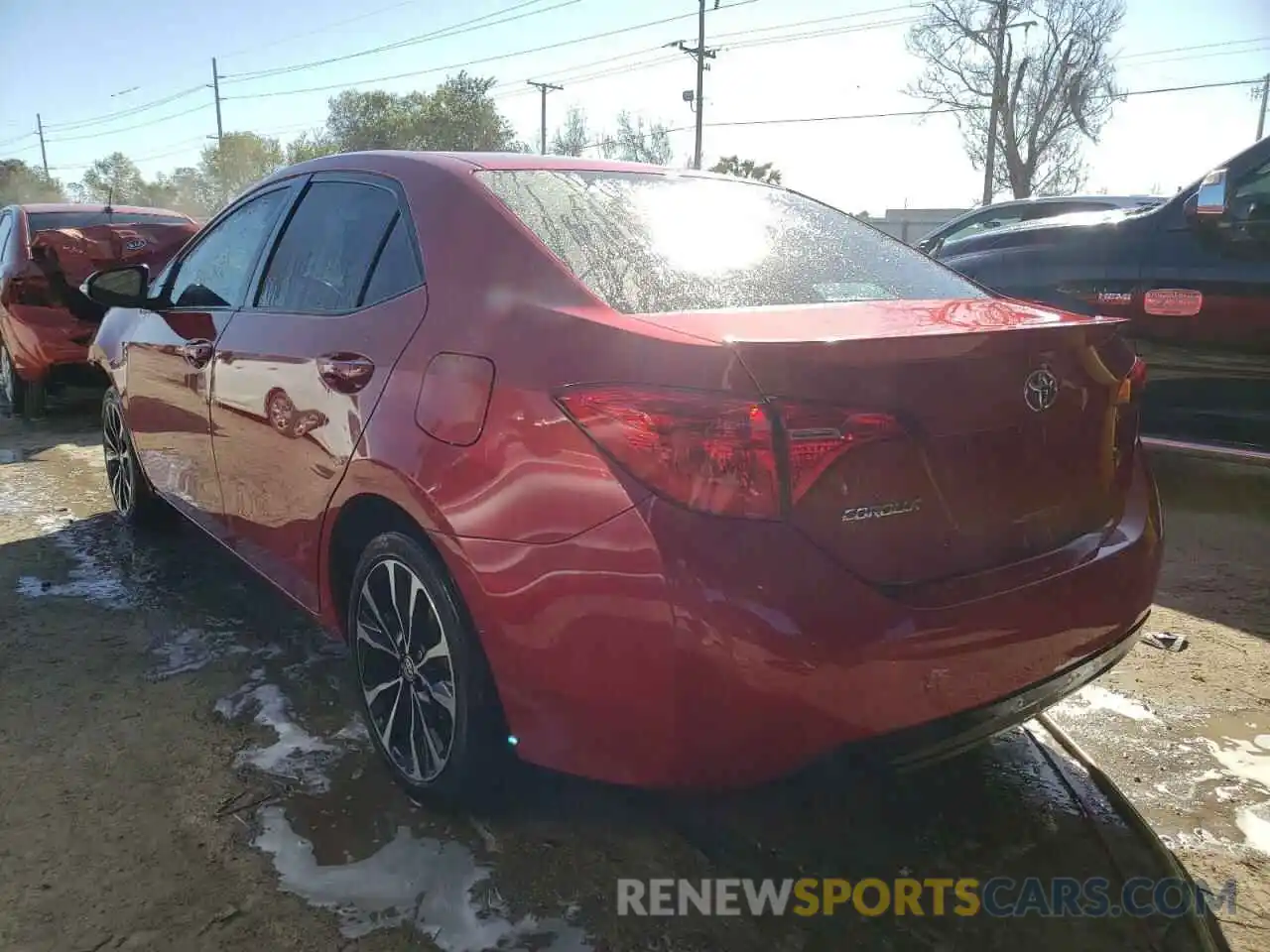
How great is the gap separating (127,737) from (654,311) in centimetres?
202

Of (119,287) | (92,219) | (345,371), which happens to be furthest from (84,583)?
(92,219)

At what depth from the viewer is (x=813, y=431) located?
66.8 inches

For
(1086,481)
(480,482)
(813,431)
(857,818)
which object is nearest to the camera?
(813,431)

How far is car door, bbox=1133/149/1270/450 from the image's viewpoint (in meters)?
4.36

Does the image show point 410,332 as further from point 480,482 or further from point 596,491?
point 596,491

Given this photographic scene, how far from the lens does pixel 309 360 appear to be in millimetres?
2604

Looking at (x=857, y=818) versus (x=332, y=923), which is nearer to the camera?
(x=332, y=923)

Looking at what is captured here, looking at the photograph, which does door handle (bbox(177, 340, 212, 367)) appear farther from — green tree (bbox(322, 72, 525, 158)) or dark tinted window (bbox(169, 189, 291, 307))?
green tree (bbox(322, 72, 525, 158))

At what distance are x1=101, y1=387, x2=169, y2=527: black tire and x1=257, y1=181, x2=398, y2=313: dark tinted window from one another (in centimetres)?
183

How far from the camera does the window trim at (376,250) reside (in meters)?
2.40

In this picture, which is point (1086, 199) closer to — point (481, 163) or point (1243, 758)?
point (1243, 758)

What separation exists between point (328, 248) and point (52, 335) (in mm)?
5377

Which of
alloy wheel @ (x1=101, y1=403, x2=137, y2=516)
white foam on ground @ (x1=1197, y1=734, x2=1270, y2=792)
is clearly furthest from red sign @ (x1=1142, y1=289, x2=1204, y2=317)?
→ alloy wheel @ (x1=101, y1=403, x2=137, y2=516)

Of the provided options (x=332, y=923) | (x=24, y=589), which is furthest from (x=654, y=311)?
(x=24, y=589)
